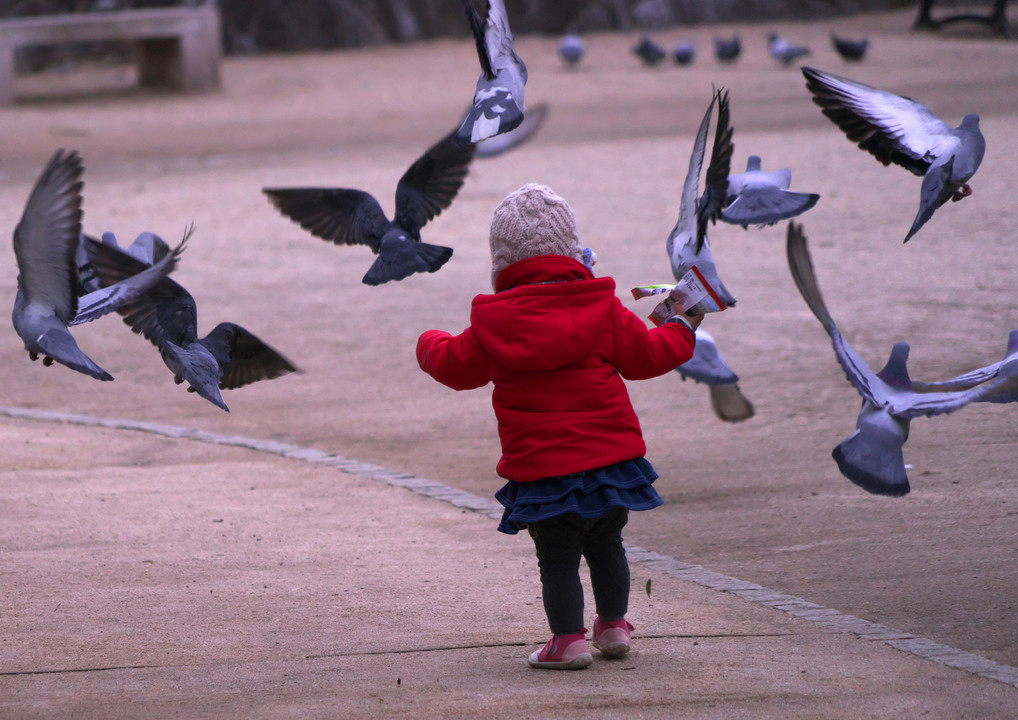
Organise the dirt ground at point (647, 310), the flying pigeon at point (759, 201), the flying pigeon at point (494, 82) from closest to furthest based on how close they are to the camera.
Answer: the flying pigeon at point (494, 82)
the flying pigeon at point (759, 201)
the dirt ground at point (647, 310)

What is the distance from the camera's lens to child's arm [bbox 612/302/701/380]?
3381mm

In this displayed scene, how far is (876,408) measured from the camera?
318 centimetres

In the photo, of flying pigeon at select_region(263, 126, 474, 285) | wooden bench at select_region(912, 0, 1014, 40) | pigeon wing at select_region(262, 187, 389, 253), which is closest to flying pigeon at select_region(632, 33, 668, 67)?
wooden bench at select_region(912, 0, 1014, 40)

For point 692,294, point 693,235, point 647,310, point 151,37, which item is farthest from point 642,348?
point 151,37

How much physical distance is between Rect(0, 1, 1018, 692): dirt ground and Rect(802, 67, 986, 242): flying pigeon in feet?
4.51

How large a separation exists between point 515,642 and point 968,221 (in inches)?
331

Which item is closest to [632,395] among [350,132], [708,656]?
[708,656]

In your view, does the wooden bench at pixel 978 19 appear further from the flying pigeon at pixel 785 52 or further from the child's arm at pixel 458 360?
the child's arm at pixel 458 360

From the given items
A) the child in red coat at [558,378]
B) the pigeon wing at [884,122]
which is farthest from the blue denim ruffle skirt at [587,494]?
the pigeon wing at [884,122]

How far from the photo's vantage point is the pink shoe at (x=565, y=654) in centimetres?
349

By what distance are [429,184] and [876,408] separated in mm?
1717

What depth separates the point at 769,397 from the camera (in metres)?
7.11

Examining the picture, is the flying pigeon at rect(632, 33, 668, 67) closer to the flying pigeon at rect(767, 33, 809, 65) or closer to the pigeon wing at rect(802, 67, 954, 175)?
the flying pigeon at rect(767, 33, 809, 65)

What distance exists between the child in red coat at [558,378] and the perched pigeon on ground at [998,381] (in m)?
0.68
